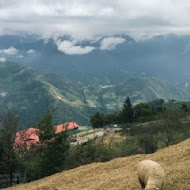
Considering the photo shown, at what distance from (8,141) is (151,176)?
44.7 metres

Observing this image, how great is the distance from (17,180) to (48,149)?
7.91m

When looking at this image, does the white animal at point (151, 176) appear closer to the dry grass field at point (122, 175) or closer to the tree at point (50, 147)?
the dry grass field at point (122, 175)

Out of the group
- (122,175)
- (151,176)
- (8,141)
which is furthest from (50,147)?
(151,176)

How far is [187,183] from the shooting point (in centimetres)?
3547

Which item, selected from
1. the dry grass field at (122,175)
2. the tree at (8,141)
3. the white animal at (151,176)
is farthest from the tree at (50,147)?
the white animal at (151,176)

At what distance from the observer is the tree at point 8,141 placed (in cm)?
7138

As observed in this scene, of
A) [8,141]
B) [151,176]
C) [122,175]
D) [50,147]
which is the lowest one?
[50,147]

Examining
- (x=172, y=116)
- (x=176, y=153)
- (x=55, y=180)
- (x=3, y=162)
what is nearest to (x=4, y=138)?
(x=3, y=162)

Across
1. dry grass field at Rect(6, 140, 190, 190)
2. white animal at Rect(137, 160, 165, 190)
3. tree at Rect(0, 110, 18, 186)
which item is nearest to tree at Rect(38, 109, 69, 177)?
tree at Rect(0, 110, 18, 186)

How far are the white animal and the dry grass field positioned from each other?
2785 mm

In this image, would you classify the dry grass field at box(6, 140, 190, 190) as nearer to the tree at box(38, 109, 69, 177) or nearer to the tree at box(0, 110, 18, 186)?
the tree at box(38, 109, 69, 177)

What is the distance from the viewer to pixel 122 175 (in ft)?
147

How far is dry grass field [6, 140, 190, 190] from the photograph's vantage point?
37.4 m

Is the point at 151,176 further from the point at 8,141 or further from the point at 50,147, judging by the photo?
the point at 50,147
